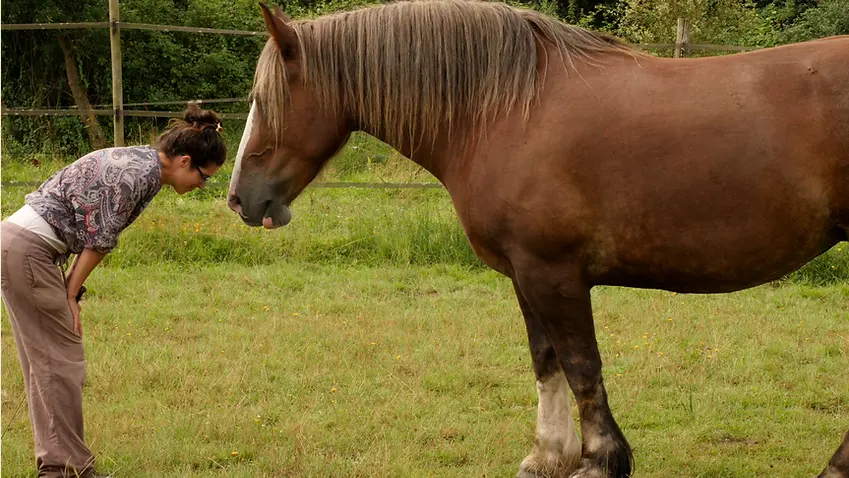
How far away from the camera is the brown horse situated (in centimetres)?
333

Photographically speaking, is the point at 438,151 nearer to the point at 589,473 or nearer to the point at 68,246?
the point at 589,473

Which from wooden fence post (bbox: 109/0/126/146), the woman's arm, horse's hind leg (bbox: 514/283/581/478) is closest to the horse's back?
horse's hind leg (bbox: 514/283/581/478)

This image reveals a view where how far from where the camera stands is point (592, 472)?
3748mm

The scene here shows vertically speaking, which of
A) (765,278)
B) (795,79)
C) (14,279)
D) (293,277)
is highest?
(795,79)

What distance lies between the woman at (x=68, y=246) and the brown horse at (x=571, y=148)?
298 millimetres

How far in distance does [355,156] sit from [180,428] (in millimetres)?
6422

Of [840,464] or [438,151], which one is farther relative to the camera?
[438,151]

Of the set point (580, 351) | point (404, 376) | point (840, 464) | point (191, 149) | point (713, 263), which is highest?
point (191, 149)

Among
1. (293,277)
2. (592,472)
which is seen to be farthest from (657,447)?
(293,277)

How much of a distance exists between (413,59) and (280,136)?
65cm

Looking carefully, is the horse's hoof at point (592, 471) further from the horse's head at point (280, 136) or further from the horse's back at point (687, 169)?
the horse's head at point (280, 136)

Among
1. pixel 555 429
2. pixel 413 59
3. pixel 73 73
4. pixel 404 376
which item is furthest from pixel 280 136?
pixel 73 73

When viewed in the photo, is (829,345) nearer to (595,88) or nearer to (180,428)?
(595,88)

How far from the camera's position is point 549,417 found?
160 inches
